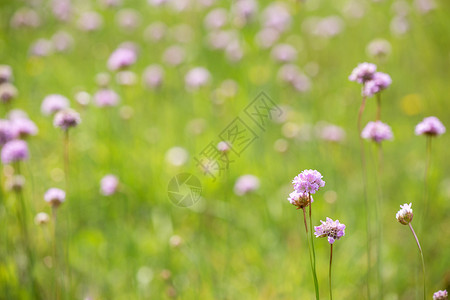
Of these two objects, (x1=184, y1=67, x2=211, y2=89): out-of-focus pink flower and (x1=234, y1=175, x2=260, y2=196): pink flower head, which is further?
(x1=184, y1=67, x2=211, y2=89): out-of-focus pink flower

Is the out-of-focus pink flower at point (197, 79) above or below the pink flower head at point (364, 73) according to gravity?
above

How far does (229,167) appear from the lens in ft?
9.05

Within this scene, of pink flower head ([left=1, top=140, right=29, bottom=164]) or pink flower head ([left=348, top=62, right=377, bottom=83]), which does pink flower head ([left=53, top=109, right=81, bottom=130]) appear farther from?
pink flower head ([left=348, top=62, right=377, bottom=83])

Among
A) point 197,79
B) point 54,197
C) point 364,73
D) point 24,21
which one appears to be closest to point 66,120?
point 54,197

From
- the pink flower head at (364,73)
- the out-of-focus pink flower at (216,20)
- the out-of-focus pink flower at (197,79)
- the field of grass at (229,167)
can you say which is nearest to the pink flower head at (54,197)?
the field of grass at (229,167)

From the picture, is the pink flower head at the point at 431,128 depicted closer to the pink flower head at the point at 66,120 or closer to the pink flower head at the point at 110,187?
the pink flower head at the point at 66,120

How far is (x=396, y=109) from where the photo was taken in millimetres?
3379

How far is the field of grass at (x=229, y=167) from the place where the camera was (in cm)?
199

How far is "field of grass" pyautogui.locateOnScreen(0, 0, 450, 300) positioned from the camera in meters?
1.99

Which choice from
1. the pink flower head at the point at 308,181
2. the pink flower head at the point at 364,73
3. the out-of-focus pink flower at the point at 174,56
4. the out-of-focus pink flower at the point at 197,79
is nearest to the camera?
the pink flower head at the point at 308,181

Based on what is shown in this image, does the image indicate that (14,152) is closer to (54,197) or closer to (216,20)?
(54,197)

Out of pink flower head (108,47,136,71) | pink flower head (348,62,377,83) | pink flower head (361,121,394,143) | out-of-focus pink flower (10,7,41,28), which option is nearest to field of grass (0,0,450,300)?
out-of-focus pink flower (10,7,41,28)

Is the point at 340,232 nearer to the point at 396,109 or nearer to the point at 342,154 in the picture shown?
the point at 342,154

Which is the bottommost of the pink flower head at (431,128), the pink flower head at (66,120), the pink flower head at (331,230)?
the pink flower head at (331,230)
